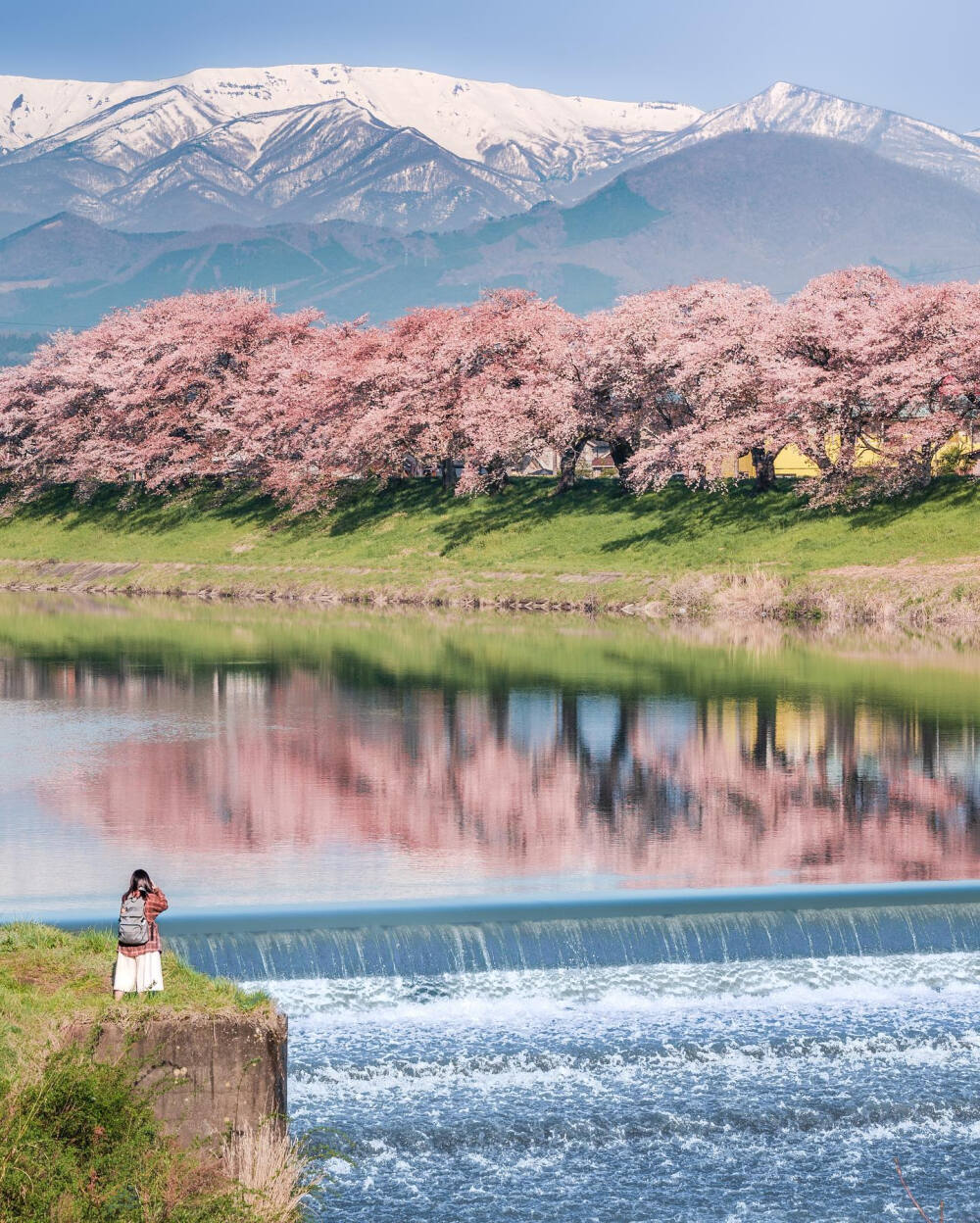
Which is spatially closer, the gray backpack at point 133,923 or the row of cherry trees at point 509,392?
the gray backpack at point 133,923

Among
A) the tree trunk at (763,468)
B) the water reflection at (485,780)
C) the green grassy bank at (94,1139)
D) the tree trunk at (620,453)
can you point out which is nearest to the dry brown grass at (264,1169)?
the green grassy bank at (94,1139)

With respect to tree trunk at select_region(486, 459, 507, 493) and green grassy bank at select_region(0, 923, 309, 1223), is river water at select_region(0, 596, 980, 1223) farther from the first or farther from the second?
tree trunk at select_region(486, 459, 507, 493)

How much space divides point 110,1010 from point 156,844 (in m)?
10.9

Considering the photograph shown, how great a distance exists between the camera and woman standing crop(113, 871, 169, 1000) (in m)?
12.8

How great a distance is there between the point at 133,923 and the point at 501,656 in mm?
31818

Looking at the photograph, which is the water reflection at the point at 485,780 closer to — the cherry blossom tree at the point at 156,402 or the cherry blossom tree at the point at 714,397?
the cherry blossom tree at the point at 714,397

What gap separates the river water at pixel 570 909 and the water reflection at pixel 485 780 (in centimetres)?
10

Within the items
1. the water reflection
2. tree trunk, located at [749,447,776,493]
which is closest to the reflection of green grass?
the water reflection

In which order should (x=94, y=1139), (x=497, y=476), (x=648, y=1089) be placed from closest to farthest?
(x=94, y=1139)
(x=648, y=1089)
(x=497, y=476)

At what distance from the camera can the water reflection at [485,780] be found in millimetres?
21562

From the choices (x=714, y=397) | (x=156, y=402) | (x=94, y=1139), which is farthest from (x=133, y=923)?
(x=156, y=402)

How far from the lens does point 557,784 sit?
2756cm

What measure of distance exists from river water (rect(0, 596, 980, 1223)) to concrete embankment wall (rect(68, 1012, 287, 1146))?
4.79 feet

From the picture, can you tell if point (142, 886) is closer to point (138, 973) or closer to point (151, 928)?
point (151, 928)
